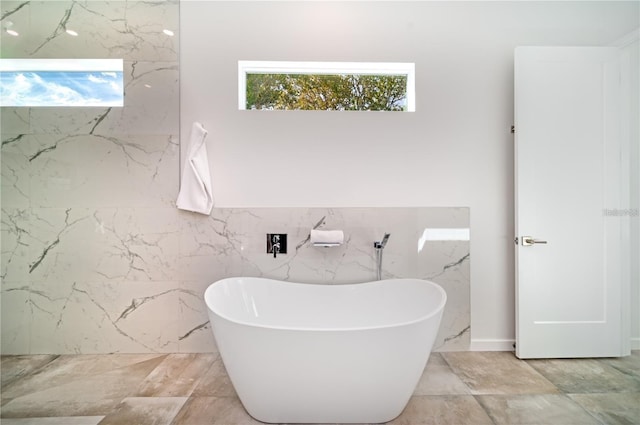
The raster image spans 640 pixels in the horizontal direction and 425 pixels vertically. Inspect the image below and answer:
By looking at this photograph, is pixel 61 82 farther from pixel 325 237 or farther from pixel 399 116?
pixel 399 116

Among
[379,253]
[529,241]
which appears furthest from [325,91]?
[529,241]

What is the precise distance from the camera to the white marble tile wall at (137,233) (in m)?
2.18

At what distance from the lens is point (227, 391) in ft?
5.88

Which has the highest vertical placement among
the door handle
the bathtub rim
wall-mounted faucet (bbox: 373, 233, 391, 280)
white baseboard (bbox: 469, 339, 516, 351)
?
the door handle

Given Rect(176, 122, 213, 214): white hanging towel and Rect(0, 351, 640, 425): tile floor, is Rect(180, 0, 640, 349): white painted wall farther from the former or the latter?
Rect(0, 351, 640, 425): tile floor

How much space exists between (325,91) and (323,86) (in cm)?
4

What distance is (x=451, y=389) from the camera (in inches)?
71.4

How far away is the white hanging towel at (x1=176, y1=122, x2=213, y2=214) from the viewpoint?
219cm

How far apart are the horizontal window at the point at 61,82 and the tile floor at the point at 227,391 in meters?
1.81

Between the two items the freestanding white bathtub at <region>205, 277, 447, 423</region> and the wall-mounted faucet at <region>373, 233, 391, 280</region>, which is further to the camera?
the wall-mounted faucet at <region>373, 233, 391, 280</region>

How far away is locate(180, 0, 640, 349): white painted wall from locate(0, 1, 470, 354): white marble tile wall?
0.45ft

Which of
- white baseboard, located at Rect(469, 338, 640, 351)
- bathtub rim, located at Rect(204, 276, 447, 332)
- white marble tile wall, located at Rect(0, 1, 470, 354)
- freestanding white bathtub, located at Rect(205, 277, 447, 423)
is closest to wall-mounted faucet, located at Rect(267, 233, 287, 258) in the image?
Result: white marble tile wall, located at Rect(0, 1, 470, 354)

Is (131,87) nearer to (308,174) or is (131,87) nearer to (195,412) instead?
(308,174)

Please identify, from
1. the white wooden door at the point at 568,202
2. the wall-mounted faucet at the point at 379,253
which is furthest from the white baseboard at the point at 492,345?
the wall-mounted faucet at the point at 379,253
